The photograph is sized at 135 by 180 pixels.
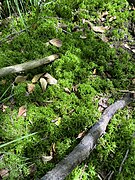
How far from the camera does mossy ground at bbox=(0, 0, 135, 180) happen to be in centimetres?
249

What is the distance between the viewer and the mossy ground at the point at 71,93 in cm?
249

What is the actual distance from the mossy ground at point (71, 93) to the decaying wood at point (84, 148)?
75 mm

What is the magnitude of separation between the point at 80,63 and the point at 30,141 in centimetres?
110

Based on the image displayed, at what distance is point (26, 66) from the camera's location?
3.01 m

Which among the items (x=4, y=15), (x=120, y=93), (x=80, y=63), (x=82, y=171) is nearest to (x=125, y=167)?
(x=82, y=171)

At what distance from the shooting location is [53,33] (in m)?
3.57

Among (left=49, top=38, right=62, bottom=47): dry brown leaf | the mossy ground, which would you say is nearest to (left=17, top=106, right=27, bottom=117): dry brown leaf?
the mossy ground

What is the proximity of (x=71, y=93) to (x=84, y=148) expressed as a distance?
74cm

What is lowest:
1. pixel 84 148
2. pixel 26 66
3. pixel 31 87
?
pixel 84 148

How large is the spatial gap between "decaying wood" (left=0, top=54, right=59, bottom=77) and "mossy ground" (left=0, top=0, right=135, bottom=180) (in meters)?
0.07

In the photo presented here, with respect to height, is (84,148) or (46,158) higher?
(84,148)

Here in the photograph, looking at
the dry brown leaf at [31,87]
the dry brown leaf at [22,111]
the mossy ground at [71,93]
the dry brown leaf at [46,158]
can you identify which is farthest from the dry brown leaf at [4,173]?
the dry brown leaf at [31,87]

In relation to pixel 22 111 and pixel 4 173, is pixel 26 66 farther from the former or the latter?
pixel 4 173

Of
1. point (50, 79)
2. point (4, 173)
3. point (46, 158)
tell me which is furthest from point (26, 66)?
point (4, 173)
